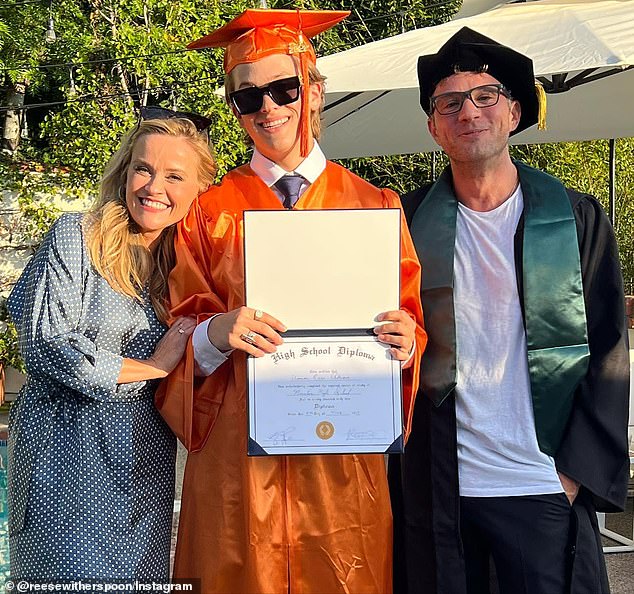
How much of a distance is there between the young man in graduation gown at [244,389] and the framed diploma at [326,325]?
8 cm

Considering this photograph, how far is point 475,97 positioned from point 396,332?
2.65 feet

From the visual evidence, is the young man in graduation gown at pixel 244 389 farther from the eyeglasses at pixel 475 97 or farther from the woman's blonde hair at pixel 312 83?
the eyeglasses at pixel 475 97

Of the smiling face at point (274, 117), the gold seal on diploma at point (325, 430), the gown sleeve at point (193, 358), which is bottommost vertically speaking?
the gold seal on diploma at point (325, 430)

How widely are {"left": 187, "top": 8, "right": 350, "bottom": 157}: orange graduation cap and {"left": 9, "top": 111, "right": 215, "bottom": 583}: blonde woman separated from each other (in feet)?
1.25

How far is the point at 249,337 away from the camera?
7.28 feet

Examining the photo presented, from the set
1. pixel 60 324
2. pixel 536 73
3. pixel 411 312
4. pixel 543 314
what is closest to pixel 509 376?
pixel 543 314

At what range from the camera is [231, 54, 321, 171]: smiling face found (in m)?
2.48

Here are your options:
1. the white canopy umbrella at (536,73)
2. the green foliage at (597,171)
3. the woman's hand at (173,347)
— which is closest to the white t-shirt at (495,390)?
the woman's hand at (173,347)

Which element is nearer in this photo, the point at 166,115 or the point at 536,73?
the point at 166,115

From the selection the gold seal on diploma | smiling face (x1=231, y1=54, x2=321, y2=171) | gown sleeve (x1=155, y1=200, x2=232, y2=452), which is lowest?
the gold seal on diploma

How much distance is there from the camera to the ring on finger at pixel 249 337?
2213mm

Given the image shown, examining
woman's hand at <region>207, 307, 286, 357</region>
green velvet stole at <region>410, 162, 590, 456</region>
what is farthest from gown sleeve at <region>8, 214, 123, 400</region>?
green velvet stole at <region>410, 162, 590, 456</region>

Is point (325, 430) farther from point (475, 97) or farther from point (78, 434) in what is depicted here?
point (475, 97)

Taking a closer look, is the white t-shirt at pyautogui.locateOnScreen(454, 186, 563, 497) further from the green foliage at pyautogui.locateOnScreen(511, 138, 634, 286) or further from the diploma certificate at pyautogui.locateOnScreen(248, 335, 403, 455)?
the green foliage at pyautogui.locateOnScreen(511, 138, 634, 286)
